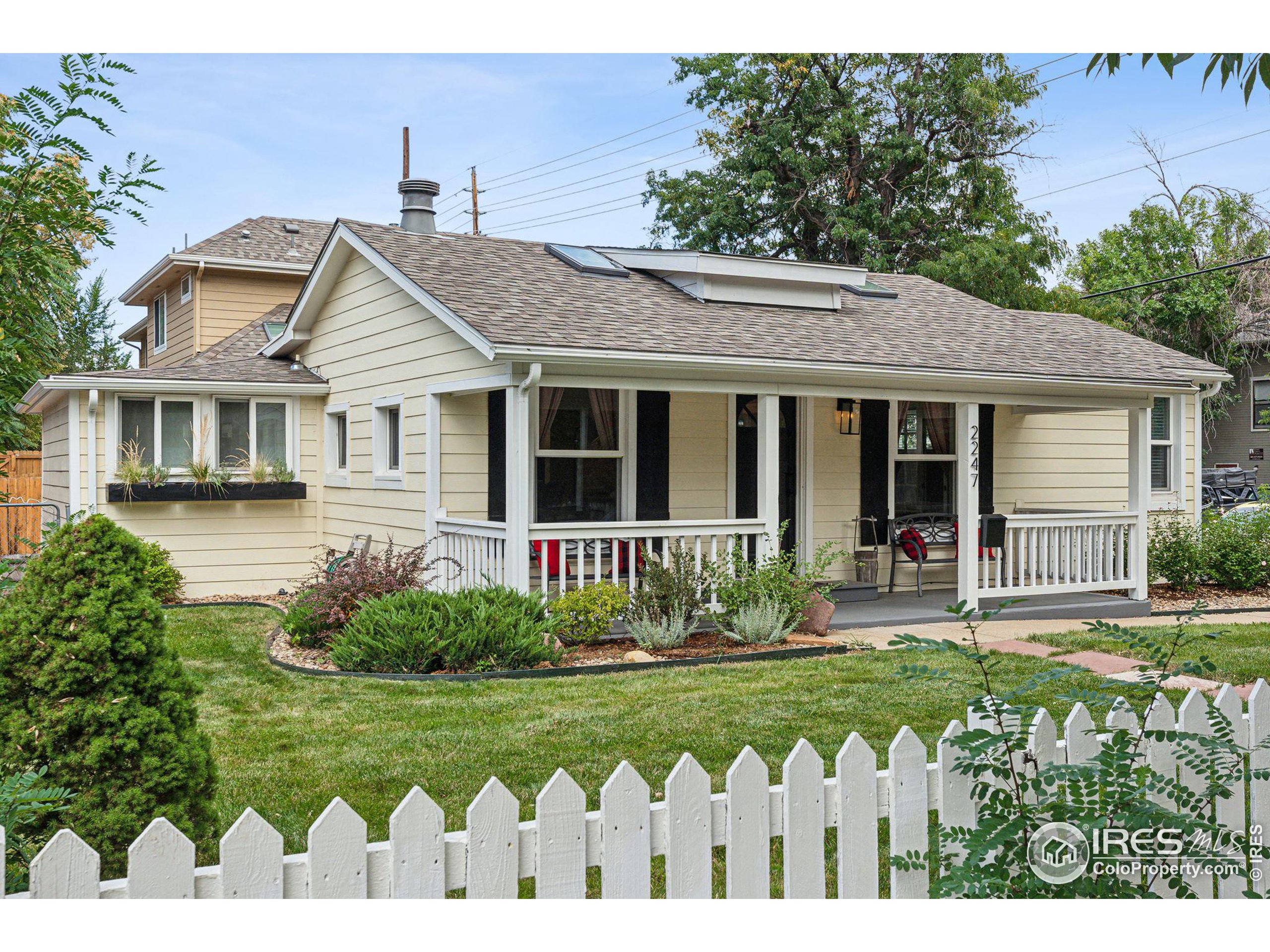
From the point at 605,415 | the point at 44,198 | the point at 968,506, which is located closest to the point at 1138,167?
the point at 968,506

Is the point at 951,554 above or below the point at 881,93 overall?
below

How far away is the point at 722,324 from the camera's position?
412 inches

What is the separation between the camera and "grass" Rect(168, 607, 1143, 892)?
189 inches

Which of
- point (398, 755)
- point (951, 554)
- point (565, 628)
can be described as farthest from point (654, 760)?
point (951, 554)

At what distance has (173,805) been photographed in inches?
127

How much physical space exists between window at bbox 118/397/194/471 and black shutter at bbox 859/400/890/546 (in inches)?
318

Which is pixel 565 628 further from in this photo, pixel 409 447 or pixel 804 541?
pixel 804 541

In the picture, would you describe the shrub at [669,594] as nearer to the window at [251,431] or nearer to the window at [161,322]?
the window at [251,431]

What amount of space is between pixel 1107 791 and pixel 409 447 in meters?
8.85

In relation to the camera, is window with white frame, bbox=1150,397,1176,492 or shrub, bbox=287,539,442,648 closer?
shrub, bbox=287,539,442,648

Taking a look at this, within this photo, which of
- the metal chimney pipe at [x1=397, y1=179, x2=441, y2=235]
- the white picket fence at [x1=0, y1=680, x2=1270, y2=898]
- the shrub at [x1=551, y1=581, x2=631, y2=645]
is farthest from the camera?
the metal chimney pipe at [x1=397, y1=179, x2=441, y2=235]

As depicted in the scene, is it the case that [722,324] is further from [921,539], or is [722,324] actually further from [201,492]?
[201,492]

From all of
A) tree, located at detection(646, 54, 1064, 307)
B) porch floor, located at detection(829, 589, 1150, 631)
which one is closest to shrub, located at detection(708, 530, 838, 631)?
porch floor, located at detection(829, 589, 1150, 631)

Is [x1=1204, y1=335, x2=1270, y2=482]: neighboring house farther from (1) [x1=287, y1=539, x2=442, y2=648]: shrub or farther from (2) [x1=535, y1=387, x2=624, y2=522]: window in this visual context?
(1) [x1=287, y1=539, x2=442, y2=648]: shrub
